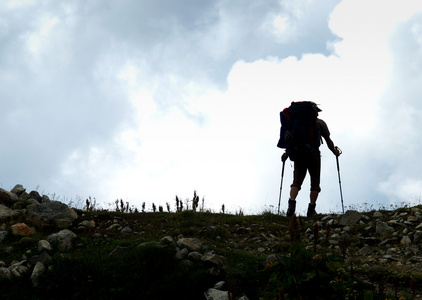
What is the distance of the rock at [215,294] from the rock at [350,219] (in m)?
5.68

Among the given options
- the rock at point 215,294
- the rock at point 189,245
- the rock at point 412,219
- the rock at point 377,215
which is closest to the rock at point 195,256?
the rock at point 189,245

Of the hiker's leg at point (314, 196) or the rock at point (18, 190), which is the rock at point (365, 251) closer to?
the hiker's leg at point (314, 196)

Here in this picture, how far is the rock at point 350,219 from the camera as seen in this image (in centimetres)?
955

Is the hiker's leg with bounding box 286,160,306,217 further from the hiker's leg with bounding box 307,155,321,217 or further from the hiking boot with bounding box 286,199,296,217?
the hiker's leg with bounding box 307,155,321,217

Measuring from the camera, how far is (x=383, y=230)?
28.2 feet

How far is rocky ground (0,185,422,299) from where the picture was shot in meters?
5.67

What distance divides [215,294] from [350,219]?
5.93 meters

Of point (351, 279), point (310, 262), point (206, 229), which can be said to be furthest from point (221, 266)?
point (206, 229)

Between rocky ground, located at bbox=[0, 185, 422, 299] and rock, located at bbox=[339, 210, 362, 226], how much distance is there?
0.08ft

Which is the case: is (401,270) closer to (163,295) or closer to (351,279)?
(351,279)

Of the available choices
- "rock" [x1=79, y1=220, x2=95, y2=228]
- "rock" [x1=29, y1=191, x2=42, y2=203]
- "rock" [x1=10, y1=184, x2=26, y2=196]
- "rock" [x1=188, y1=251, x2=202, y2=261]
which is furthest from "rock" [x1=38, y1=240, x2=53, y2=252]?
"rock" [x1=10, y1=184, x2=26, y2=196]

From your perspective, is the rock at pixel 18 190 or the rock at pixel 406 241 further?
the rock at pixel 18 190

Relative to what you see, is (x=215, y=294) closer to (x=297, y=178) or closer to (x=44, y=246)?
(x=44, y=246)

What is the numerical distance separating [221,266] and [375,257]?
320 cm
